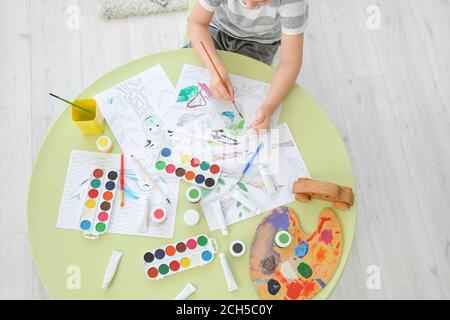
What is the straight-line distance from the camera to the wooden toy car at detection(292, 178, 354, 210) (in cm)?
89

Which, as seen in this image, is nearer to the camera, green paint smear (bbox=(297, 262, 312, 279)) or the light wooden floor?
green paint smear (bbox=(297, 262, 312, 279))

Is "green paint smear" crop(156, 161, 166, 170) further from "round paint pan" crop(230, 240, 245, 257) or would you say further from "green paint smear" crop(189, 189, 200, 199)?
"round paint pan" crop(230, 240, 245, 257)

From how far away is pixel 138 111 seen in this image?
3.37 feet

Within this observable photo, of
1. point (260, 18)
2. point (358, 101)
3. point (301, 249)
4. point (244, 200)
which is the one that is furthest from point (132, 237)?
point (358, 101)

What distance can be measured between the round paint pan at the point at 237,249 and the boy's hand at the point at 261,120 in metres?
0.28

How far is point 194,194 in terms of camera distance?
3.12 feet

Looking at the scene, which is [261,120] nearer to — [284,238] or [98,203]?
[284,238]

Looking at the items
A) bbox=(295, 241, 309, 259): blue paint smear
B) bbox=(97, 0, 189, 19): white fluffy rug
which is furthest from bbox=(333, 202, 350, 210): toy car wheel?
bbox=(97, 0, 189, 19): white fluffy rug

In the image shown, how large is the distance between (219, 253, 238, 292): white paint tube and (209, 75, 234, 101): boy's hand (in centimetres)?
38

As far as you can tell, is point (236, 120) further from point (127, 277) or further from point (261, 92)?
point (127, 277)

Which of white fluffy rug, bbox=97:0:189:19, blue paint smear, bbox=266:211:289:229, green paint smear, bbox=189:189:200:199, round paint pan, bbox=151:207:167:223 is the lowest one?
blue paint smear, bbox=266:211:289:229

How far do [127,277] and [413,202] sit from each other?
1166 millimetres

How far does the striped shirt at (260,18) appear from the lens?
1025 mm
